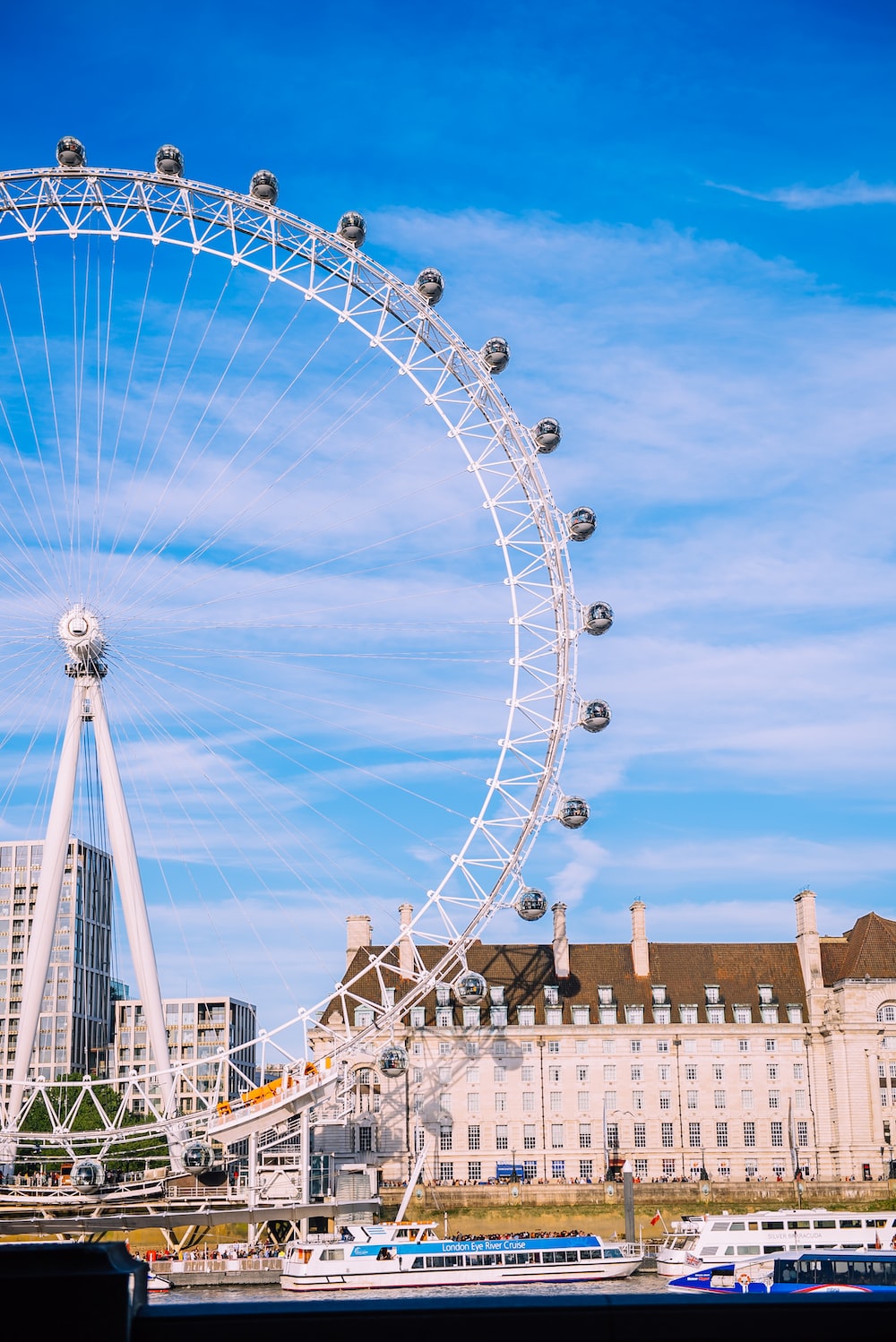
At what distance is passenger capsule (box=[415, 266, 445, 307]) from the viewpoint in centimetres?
4531

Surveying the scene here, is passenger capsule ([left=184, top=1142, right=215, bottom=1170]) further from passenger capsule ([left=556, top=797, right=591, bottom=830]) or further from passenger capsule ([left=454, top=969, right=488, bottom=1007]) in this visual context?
passenger capsule ([left=556, top=797, right=591, bottom=830])

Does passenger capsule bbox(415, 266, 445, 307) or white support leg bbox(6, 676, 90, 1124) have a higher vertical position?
passenger capsule bbox(415, 266, 445, 307)

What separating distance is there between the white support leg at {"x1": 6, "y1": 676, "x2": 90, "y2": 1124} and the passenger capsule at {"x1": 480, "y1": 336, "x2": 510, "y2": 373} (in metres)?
15.0

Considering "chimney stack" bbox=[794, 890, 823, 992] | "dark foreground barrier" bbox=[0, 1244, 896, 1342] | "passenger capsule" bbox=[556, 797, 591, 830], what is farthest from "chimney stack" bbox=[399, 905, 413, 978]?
"dark foreground barrier" bbox=[0, 1244, 896, 1342]

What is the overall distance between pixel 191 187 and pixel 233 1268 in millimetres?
35975

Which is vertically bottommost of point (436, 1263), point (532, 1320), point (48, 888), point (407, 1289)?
point (407, 1289)

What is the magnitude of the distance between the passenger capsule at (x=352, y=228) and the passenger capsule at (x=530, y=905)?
19.8 meters

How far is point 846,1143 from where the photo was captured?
74.9 metres

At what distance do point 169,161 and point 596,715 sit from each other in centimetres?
1993

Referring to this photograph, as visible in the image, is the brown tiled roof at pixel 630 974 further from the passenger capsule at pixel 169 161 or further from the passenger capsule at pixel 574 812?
the passenger capsule at pixel 169 161

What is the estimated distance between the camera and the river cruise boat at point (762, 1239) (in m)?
50.9

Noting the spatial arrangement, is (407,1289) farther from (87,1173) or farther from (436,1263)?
(87,1173)

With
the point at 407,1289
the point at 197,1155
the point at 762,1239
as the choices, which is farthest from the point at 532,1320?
the point at 407,1289

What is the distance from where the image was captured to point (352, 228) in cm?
4509
